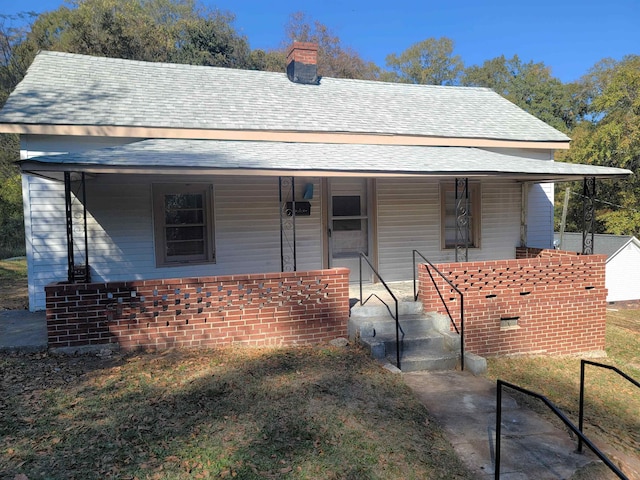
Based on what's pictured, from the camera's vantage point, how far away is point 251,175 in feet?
22.0

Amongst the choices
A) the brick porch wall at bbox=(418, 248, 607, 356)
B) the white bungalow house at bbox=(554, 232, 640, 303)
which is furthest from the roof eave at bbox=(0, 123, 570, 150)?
the white bungalow house at bbox=(554, 232, 640, 303)

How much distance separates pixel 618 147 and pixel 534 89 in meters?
16.1

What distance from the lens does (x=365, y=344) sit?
20.4 feet

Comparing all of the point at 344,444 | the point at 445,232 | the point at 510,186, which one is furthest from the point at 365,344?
the point at 510,186

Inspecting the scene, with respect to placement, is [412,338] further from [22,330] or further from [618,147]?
[618,147]

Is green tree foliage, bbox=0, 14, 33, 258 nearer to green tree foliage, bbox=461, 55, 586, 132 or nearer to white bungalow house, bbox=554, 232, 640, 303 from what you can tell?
white bungalow house, bbox=554, 232, 640, 303

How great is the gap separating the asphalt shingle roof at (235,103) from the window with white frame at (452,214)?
1.23 metres

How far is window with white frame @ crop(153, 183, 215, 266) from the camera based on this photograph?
27.4 ft

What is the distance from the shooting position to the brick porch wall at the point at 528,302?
730cm

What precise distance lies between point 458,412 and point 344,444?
164 cm

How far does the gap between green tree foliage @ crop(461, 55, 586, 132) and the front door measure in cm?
3221

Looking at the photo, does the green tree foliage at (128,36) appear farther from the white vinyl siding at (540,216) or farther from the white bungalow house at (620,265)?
the white bungalow house at (620,265)

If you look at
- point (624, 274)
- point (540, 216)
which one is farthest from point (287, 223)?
point (624, 274)

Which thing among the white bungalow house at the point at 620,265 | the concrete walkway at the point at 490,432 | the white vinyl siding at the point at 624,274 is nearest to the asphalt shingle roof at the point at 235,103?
the concrete walkway at the point at 490,432
